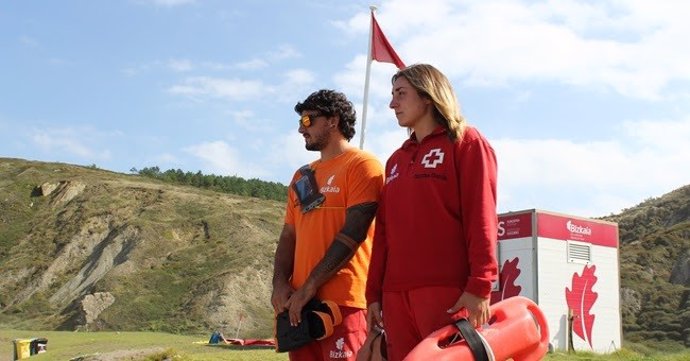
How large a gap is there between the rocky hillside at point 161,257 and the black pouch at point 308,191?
26983 mm

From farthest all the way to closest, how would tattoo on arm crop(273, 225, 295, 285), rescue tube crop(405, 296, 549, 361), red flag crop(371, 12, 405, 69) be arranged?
red flag crop(371, 12, 405, 69) → tattoo on arm crop(273, 225, 295, 285) → rescue tube crop(405, 296, 549, 361)

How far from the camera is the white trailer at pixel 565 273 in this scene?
706 inches

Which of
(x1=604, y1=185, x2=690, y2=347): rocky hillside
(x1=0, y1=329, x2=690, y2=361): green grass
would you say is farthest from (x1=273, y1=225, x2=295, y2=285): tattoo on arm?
(x1=604, y1=185, x2=690, y2=347): rocky hillside

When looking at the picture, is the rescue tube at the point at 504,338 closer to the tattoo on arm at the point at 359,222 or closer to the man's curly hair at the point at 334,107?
the tattoo on arm at the point at 359,222

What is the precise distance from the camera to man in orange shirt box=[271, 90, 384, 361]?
422cm

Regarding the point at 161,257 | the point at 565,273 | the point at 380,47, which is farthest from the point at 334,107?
the point at 161,257

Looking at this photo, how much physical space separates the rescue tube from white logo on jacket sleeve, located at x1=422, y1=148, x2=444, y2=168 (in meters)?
0.68

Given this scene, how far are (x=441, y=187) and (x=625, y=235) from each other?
5339 centimetres

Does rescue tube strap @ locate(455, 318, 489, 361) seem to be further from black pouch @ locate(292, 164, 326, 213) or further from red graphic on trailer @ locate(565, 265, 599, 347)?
red graphic on trailer @ locate(565, 265, 599, 347)

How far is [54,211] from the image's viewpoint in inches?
2223

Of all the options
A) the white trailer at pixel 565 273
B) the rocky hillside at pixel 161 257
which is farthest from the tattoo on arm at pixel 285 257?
the rocky hillside at pixel 161 257

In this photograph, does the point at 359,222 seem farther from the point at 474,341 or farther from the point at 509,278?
the point at 509,278

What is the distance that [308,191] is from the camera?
4547 millimetres

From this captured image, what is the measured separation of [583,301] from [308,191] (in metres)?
15.7
